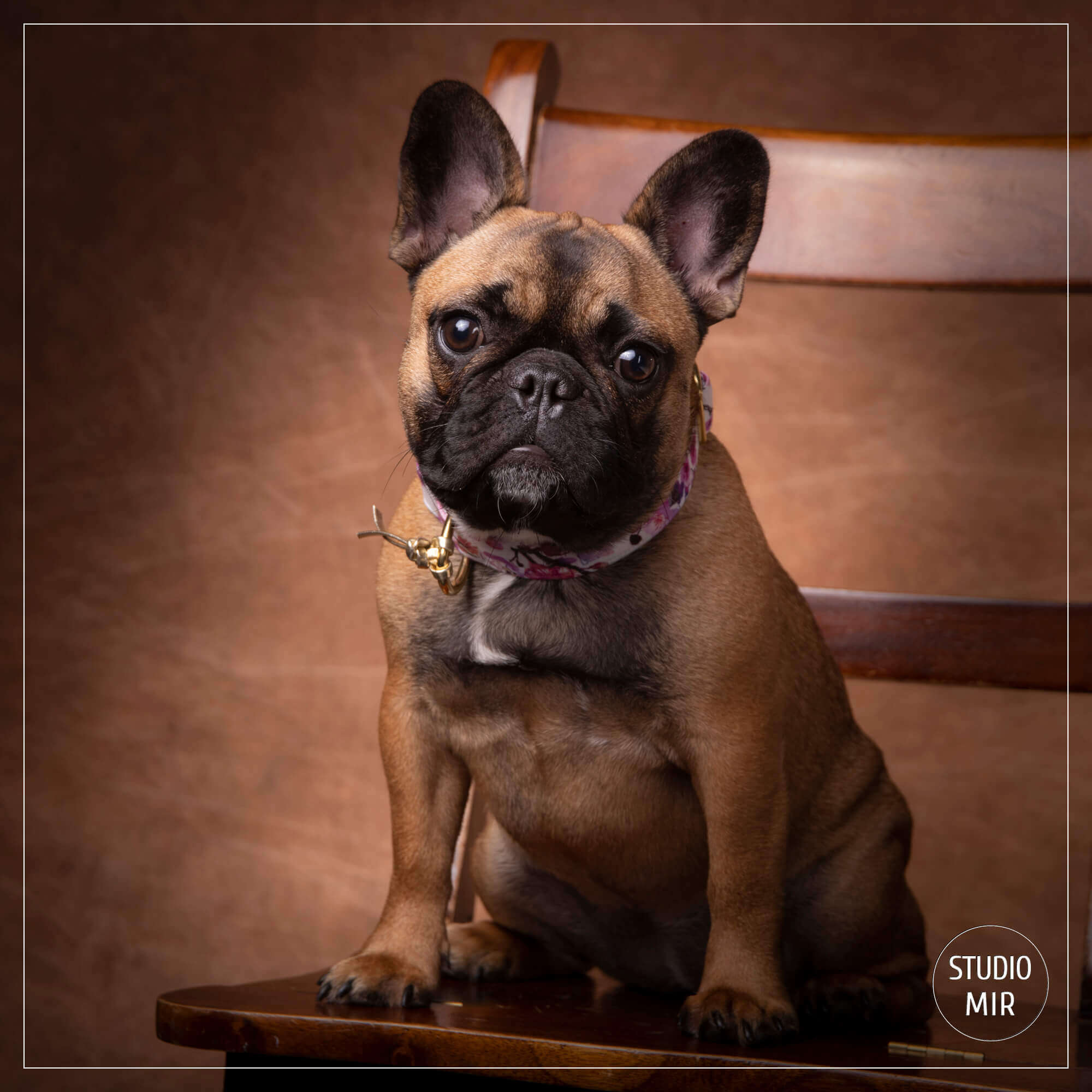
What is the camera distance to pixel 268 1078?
2.81ft

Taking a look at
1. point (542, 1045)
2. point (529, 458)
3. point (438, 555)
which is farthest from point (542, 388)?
point (542, 1045)

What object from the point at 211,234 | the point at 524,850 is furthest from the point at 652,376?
the point at 211,234

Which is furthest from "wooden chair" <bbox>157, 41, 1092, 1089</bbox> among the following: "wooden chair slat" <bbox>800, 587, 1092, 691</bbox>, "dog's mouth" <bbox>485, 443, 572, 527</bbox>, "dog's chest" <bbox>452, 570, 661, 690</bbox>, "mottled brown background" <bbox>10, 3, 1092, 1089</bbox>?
"mottled brown background" <bbox>10, 3, 1092, 1089</bbox>

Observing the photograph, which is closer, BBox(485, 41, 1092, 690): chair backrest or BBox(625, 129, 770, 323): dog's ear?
BBox(625, 129, 770, 323): dog's ear

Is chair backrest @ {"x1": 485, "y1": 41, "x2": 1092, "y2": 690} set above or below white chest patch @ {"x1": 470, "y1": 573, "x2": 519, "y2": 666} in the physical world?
above

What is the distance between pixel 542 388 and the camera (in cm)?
92

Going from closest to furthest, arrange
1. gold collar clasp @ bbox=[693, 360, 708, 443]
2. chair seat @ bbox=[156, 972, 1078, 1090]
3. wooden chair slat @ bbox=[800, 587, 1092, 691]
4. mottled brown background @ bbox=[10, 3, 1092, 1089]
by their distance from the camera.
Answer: chair seat @ bbox=[156, 972, 1078, 1090], gold collar clasp @ bbox=[693, 360, 708, 443], wooden chair slat @ bbox=[800, 587, 1092, 691], mottled brown background @ bbox=[10, 3, 1092, 1089]

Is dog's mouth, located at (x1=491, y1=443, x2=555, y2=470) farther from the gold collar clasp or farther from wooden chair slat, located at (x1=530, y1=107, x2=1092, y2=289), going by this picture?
wooden chair slat, located at (x1=530, y1=107, x2=1092, y2=289)

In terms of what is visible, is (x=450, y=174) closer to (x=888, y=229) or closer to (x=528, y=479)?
(x=528, y=479)

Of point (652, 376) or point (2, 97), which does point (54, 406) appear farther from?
point (652, 376)

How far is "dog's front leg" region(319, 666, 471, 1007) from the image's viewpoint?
100 cm

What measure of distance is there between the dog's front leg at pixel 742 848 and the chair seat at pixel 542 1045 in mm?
57

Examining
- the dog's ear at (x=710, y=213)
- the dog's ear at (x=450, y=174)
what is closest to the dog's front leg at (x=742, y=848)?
the dog's ear at (x=710, y=213)

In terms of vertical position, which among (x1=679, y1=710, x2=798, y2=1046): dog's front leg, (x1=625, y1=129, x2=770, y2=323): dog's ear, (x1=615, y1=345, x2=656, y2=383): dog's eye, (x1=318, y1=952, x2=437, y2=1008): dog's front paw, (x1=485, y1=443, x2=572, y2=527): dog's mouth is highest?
(x1=625, y1=129, x2=770, y2=323): dog's ear
